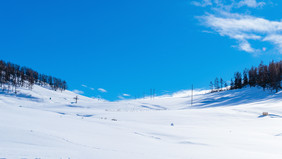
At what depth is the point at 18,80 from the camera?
111750 millimetres

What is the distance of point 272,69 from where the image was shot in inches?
2830

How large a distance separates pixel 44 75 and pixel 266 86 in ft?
453

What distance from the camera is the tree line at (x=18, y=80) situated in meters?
103

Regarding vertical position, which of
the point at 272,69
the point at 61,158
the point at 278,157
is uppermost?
the point at 272,69

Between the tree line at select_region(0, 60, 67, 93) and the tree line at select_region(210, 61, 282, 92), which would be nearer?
the tree line at select_region(210, 61, 282, 92)

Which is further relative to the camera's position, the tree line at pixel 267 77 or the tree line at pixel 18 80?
the tree line at pixel 18 80

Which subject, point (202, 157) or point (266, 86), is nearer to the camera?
point (202, 157)

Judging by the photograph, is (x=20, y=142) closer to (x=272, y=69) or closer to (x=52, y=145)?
(x=52, y=145)

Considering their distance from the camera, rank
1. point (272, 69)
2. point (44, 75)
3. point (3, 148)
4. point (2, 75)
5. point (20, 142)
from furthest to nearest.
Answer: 1. point (44, 75)
2. point (2, 75)
3. point (272, 69)
4. point (20, 142)
5. point (3, 148)

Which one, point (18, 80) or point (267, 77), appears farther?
point (18, 80)

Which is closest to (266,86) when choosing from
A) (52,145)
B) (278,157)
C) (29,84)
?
(278,157)

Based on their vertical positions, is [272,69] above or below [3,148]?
above

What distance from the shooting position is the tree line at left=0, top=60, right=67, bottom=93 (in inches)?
4066

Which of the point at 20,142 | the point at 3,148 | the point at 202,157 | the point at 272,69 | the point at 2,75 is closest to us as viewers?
the point at 3,148
